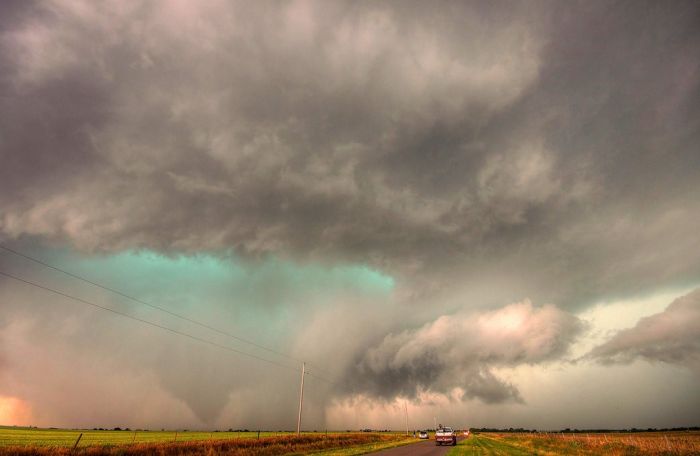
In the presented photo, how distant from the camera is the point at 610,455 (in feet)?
100

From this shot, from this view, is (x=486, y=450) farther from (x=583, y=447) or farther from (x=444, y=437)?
(x=583, y=447)

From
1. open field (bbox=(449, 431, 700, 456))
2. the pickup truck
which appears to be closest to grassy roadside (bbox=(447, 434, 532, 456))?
open field (bbox=(449, 431, 700, 456))

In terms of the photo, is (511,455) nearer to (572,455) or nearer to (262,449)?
(572,455)

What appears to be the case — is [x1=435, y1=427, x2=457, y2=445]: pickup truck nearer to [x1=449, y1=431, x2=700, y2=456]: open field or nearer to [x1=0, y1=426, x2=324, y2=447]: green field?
[x1=449, y1=431, x2=700, y2=456]: open field

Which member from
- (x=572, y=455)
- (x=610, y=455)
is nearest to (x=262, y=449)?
(x=572, y=455)

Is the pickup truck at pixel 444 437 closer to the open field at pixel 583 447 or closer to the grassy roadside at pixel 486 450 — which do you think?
the open field at pixel 583 447

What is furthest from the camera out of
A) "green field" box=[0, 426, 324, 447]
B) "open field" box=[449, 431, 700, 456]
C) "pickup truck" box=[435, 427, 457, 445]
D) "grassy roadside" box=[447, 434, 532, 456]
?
"pickup truck" box=[435, 427, 457, 445]

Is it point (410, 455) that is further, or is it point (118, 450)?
point (410, 455)

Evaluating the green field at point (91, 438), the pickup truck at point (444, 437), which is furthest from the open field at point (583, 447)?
the green field at point (91, 438)

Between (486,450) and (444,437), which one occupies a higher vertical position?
(444,437)

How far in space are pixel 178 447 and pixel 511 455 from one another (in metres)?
28.7

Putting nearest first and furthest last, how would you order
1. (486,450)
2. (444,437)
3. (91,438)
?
(486,450) < (444,437) < (91,438)

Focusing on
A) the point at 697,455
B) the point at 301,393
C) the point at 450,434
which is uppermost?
the point at 301,393

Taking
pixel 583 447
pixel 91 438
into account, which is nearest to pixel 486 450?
pixel 583 447
